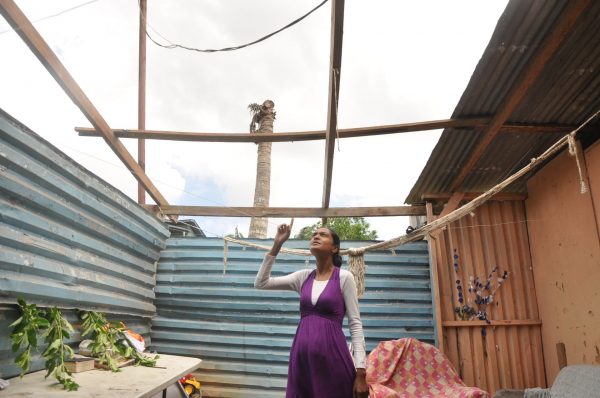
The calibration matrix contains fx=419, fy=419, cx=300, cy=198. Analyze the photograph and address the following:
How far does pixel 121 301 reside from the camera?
4.47 m

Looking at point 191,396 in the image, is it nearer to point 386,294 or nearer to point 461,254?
point 386,294

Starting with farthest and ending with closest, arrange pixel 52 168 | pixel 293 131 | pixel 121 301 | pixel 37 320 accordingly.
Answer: pixel 293 131 → pixel 121 301 → pixel 52 168 → pixel 37 320

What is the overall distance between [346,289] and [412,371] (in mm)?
2713

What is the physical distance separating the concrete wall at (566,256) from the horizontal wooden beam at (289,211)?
1.48 m

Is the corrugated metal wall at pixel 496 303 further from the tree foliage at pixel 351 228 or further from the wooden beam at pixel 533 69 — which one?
the tree foliage at pixel 351 228

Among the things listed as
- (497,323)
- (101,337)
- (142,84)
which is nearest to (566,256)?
(497,323)

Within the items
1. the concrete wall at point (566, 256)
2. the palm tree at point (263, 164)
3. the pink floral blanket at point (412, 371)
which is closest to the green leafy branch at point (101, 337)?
the pink floral blanket at point (412, 371)

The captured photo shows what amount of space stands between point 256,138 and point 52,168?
7.01 ft

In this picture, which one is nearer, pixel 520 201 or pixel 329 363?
pixel 329 363

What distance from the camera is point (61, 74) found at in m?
3.66

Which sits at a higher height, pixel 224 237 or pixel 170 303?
pixel 224 237

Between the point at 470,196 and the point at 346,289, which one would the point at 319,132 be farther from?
the point at 346,289

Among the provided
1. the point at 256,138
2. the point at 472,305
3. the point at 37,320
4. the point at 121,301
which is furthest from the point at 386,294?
the point at 37,320

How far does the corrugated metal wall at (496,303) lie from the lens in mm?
5105
